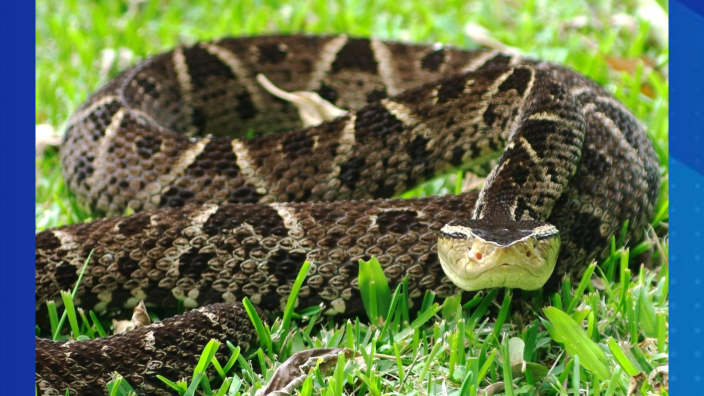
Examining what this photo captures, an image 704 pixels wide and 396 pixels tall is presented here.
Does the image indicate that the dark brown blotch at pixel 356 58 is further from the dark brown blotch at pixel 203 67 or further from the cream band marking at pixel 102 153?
the cream band marking at pixel 102 153

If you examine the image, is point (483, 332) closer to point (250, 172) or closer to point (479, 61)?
point (250, 172)

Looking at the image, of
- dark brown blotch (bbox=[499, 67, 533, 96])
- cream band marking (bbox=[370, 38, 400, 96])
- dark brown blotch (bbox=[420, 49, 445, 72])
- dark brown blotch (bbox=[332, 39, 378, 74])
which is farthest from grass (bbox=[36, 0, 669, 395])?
dark brown blotch (bbox=[332, 39, 378, 74])

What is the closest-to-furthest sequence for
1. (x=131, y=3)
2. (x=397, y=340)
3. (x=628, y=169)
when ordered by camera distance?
(x=397, y=340)
(x=628, y=169)
(x=131, y=3)

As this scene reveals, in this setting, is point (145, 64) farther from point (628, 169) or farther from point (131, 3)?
point (628, 169)

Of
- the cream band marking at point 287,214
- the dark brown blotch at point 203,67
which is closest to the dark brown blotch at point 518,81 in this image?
the cream band marking at point 287,214

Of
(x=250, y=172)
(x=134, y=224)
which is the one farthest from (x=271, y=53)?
(x=134, y=224)

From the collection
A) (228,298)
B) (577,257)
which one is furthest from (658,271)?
(228,298)
